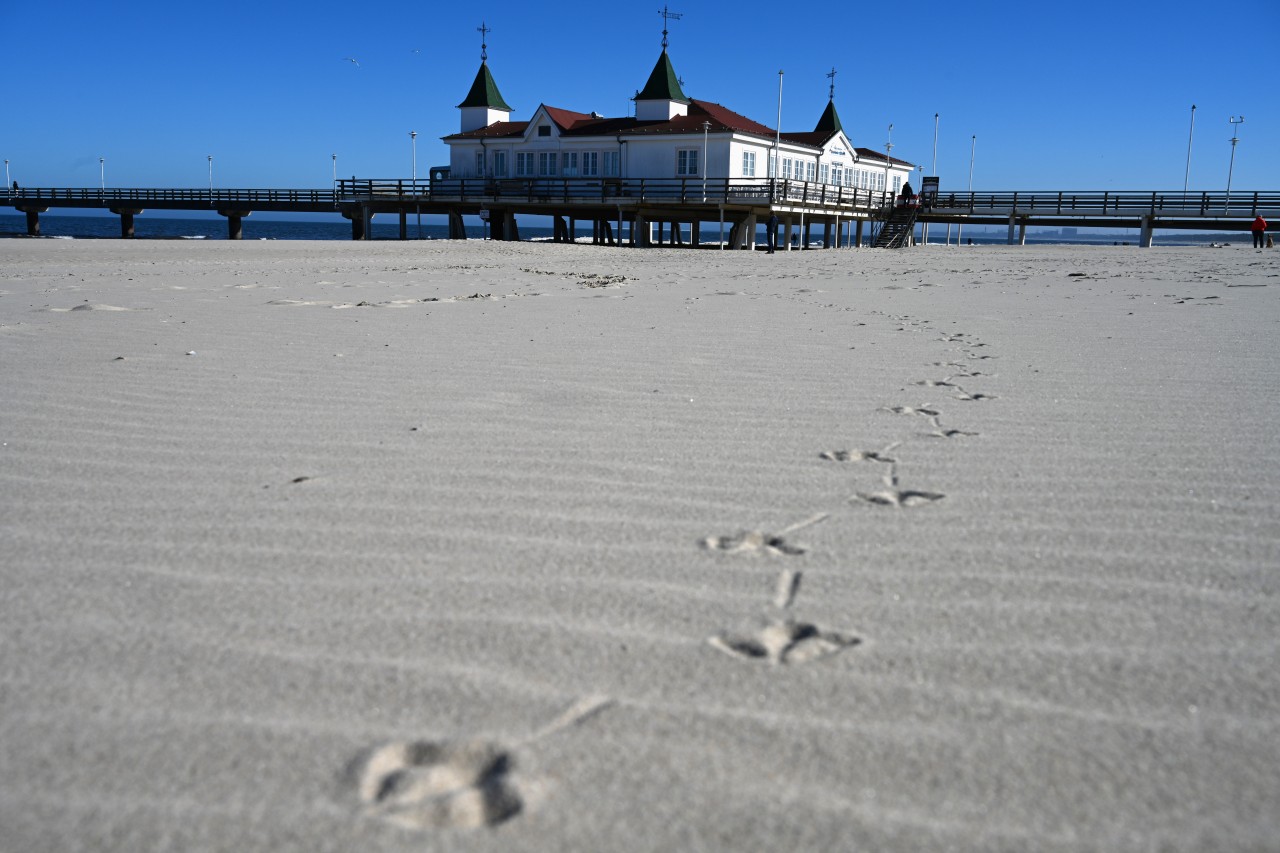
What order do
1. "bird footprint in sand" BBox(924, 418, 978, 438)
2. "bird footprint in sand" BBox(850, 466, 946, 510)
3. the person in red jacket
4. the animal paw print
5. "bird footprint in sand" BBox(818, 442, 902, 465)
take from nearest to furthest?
the animal paw print
"bird footprint in sand" BBox(850, 466, 946, 510)
"bird footprint in sand" BBox(818, 442, 902, 465)
"bird footprint in sand" BBox(924, 418, 978, 438)
the person in red jacket

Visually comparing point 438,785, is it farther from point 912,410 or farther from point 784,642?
point 912,410

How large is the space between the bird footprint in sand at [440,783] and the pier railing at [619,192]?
101 feet

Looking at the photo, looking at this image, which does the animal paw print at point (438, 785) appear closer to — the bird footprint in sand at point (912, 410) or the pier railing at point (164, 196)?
the bird footprint in sand at point (912, 410)

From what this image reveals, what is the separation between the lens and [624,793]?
1.46m

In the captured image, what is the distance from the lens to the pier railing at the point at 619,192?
32.4m

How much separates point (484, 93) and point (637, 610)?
42.4 m

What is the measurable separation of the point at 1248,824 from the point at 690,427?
2.58m

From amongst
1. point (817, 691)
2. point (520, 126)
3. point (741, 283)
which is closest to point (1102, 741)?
point (817, 691)

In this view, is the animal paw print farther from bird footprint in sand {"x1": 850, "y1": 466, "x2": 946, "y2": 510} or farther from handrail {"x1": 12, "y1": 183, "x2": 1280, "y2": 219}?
handrail {"x1": 12, "y1": 183, "x2": 1280, "y2": 219}

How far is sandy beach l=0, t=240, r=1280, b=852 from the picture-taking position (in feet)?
4.75

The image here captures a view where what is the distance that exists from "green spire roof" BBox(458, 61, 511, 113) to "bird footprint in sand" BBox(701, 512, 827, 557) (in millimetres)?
41589

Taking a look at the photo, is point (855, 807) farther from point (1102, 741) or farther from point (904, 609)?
point (904, 609)

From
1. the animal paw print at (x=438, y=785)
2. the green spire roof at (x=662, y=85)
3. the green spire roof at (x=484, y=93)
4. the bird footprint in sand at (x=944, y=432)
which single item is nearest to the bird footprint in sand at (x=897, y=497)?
the bird footprint in sand at (x=944, y=432)

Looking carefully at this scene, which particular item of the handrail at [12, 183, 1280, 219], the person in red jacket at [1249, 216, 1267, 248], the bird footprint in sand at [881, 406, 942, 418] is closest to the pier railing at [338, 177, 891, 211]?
the handrail at [12, 183, 1280, 219]
